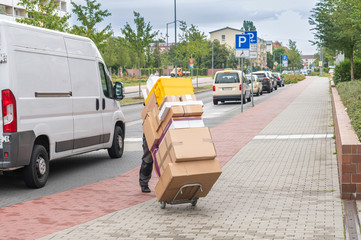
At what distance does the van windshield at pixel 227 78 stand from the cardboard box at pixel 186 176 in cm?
2528

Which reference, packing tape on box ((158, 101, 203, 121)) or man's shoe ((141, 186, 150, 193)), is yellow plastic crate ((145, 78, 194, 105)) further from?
man's shoe ((141, 186, 150, 193))

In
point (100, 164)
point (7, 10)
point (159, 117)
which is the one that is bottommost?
point (100, 164)

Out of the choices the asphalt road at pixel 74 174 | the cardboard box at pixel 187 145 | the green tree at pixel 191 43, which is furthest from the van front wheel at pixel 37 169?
the green tree at pixel 191 43

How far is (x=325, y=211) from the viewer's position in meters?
6.91

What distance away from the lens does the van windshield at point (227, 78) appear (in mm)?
32000

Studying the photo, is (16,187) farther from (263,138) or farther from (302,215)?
(263,138)

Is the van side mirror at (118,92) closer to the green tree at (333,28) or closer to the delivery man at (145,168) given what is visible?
the delivery man at (145,168)

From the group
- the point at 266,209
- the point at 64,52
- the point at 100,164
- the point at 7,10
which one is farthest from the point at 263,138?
the point at 7,10

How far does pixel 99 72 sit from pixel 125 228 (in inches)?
222

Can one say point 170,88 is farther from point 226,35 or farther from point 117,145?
point 226,35

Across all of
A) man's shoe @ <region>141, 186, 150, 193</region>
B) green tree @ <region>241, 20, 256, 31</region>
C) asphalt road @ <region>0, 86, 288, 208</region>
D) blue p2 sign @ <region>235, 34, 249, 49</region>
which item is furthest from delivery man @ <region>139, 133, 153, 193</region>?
green tree @ <region>241, 20, 256, 31</region>

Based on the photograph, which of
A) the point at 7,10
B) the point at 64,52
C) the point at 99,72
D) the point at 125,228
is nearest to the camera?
the point at 125,228

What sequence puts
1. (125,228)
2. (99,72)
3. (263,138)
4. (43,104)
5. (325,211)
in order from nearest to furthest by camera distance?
(125,228) → (325,211) → (43,104) → (99,72) → (263,138)

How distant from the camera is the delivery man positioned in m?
8.05
